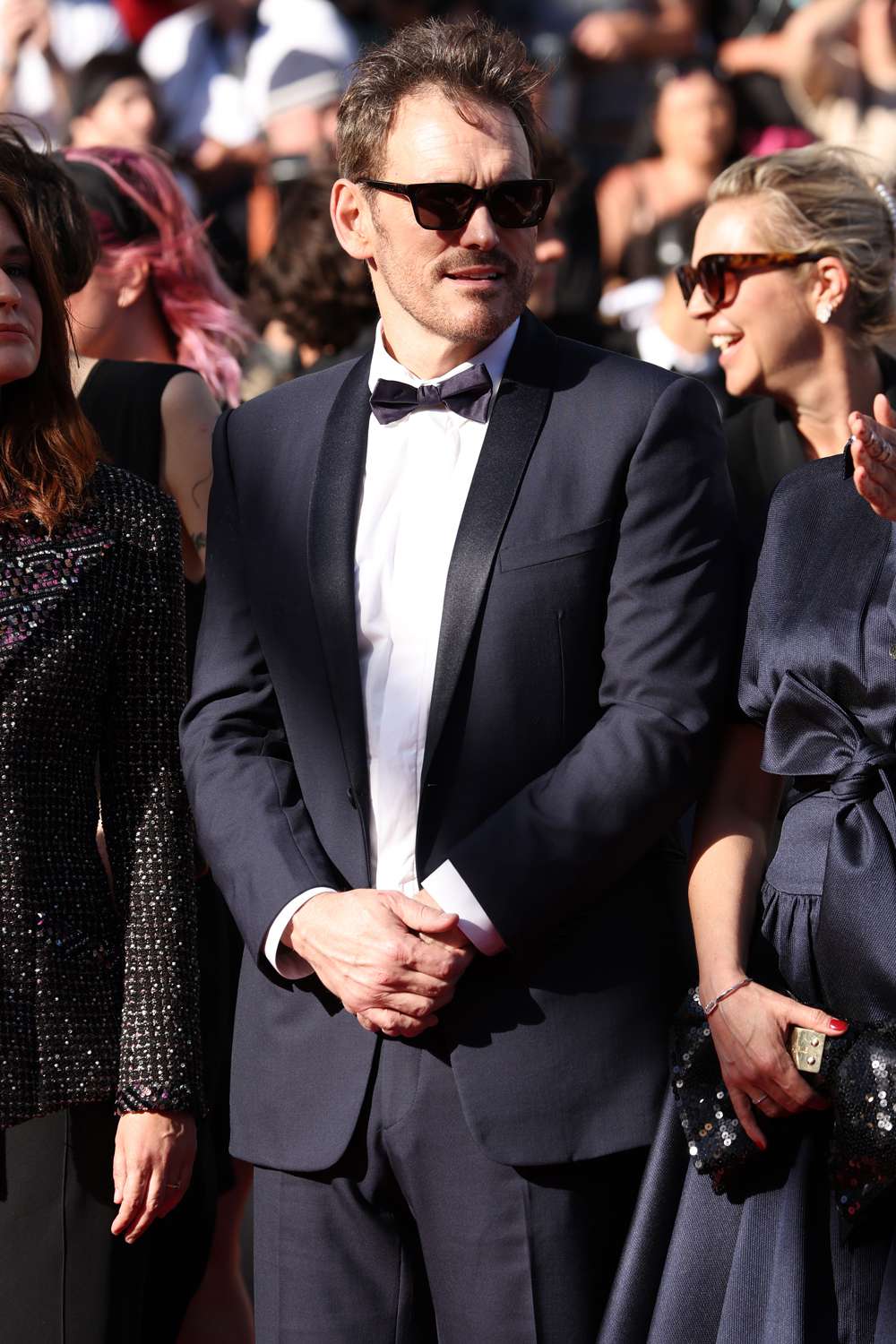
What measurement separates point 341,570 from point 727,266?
170 centimetres

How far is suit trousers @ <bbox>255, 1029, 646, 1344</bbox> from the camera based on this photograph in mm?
2486

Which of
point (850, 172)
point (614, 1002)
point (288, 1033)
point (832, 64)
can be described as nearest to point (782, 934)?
point (614, 1002)

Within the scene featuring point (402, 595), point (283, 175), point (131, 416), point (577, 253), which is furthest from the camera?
point (283, 175)

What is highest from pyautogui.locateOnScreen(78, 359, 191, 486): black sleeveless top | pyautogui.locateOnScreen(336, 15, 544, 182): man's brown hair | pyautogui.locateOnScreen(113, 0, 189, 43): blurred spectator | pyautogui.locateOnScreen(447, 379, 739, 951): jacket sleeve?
pyautogui.locateOnScreen(113, 0, 189, 43): blurred spectator

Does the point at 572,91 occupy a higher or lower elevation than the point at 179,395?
higher

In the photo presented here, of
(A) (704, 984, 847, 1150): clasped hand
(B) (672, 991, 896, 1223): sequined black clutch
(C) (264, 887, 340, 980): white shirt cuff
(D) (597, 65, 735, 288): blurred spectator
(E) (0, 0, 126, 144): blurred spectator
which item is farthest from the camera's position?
(E) (0, 0, 126, 144): blurred spectator

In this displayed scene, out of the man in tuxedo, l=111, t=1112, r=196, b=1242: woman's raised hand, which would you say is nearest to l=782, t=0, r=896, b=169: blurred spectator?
the man in tuxedo

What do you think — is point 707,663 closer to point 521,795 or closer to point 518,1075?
point 521,795

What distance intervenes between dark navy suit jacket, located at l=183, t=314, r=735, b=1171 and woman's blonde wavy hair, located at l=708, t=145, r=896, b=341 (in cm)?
135

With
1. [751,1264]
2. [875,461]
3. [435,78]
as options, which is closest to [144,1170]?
[751,1264]

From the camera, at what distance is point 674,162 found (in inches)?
293

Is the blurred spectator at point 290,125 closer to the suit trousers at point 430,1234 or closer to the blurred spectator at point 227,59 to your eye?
the blurred spectator at point 227,59

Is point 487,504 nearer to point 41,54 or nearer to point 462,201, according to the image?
point 462,201

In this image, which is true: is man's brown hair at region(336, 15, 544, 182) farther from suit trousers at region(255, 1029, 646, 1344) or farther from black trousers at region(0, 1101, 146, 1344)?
black trousers at region(0, 1101, 146, 1344)
